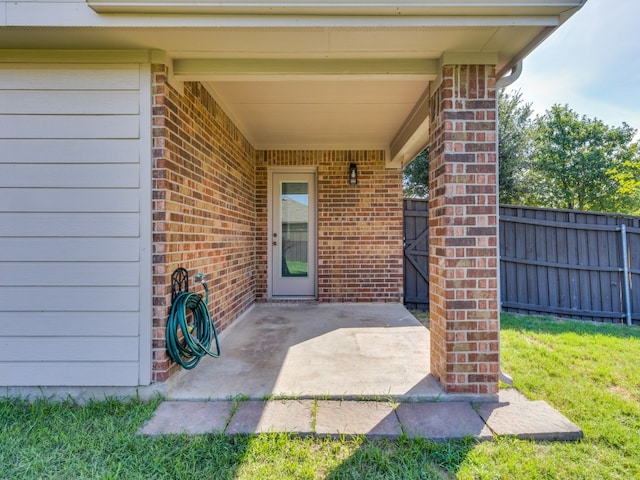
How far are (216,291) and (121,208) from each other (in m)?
1.37

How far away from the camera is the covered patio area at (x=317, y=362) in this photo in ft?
7.38

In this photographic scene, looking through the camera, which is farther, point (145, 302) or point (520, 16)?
point (145, 302)

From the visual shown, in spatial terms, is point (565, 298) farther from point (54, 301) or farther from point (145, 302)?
point (54, 301)

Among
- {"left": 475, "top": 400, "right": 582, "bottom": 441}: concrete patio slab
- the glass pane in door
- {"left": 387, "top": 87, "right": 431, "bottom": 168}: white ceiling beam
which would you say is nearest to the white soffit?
{"left": 387, "top": 87, "right": 431, "bottom": 168}: white ceiling beam

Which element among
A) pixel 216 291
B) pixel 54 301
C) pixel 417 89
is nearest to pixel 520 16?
pixel 417 89

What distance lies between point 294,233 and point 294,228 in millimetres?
81

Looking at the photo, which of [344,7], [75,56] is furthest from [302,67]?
[75,56]

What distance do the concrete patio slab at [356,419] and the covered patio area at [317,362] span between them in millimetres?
91

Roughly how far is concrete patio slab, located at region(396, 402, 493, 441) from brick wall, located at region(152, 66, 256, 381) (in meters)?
1.62

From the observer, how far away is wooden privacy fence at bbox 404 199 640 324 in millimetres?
4547

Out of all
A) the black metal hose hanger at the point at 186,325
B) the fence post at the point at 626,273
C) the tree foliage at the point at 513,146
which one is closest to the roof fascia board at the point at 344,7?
the black metal hose hanger at the point at 186,325

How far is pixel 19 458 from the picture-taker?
5.25ft

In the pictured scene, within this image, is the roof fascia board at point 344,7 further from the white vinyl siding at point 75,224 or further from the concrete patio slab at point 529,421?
the concrete patio slab at point 529,421

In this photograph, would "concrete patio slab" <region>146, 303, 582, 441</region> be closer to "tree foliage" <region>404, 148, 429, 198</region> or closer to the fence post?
the fence post
